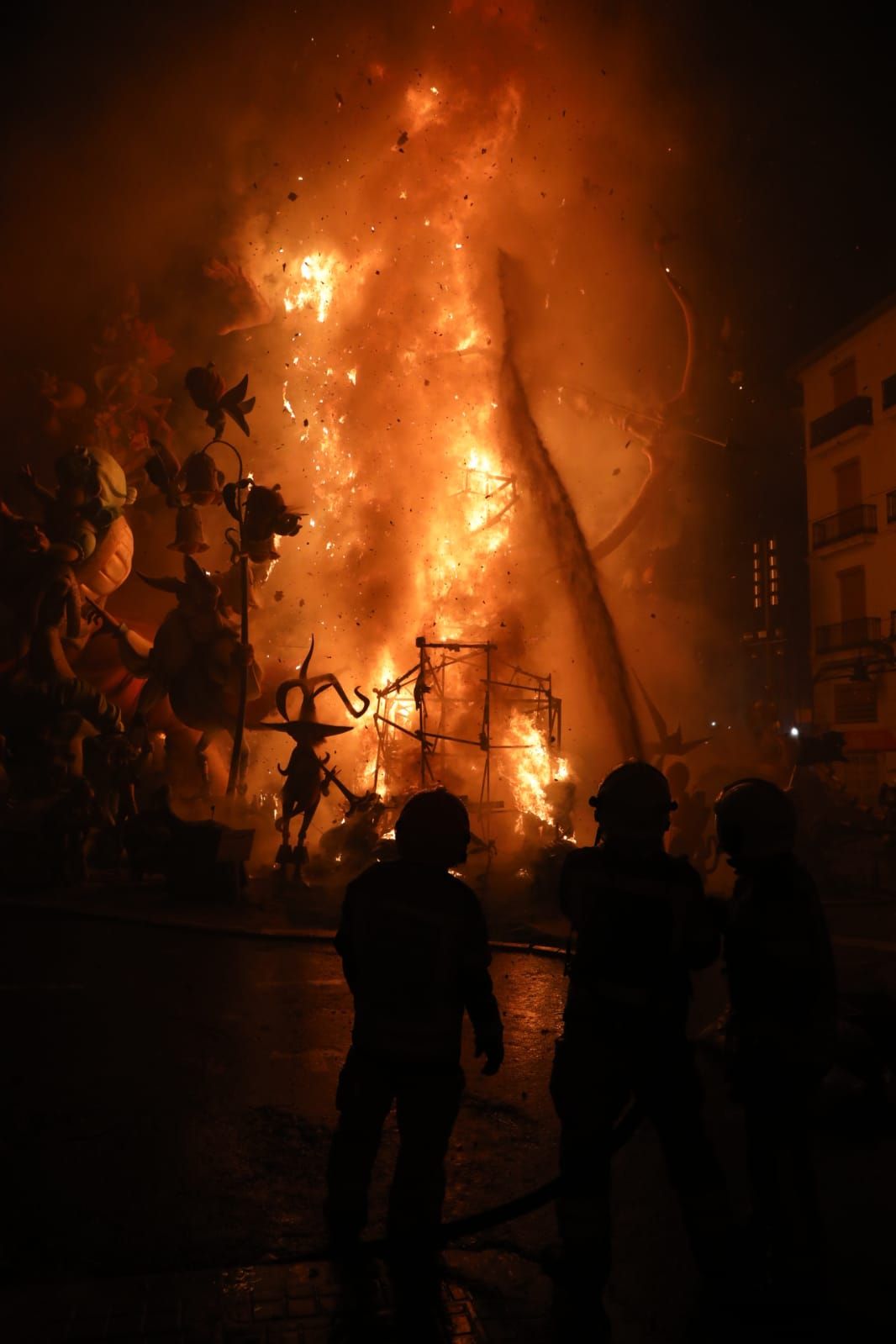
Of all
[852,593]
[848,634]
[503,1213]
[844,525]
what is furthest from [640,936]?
[844,525]

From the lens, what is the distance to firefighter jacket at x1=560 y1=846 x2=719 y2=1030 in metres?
3.52

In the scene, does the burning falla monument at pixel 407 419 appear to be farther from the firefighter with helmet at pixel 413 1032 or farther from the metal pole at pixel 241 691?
the firefighter with helmet at pixel 413 1032

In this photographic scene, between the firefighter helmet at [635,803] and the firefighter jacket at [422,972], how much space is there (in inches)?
24.0

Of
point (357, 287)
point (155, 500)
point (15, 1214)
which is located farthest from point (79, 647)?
point (15, 1214)

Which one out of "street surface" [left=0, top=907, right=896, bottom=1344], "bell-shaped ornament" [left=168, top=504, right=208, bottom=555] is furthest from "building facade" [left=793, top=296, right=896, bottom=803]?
"street surface" [left=0, top=907, right=896, bottom=1344]

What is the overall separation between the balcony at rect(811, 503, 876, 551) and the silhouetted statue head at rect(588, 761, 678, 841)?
100ft

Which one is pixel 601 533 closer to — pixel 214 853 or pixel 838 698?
pixel 838 698

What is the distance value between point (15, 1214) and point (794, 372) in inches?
1481

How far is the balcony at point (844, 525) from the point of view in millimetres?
31719

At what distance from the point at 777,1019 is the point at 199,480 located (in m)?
19.8

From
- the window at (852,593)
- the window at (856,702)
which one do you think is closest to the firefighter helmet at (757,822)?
the window at (856,702)

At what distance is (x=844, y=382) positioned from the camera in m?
33.8

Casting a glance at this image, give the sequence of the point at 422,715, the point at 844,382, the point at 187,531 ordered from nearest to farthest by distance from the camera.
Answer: the point at 422,715, the point at 187,531, the point at 844,382

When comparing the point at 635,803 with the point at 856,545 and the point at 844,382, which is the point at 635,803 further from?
the point at 844,382
